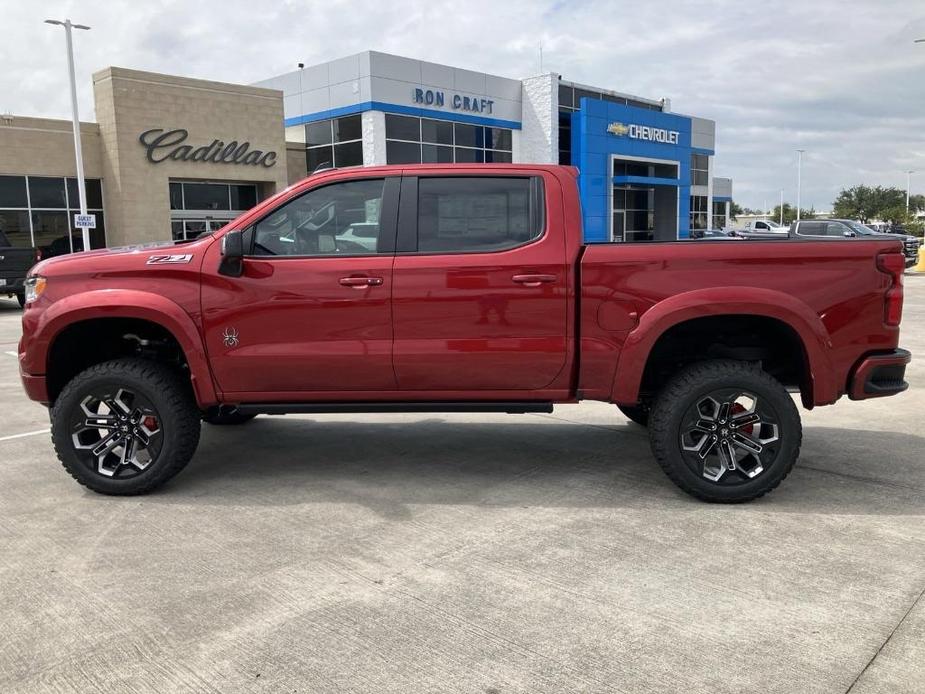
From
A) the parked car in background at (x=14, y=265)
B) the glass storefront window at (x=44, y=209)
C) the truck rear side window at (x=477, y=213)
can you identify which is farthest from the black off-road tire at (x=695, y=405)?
the glass storefront window at (x=44, y=209)

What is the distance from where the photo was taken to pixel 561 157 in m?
41.5

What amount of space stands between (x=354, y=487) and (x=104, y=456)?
5.10ft

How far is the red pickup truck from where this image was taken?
4.67m

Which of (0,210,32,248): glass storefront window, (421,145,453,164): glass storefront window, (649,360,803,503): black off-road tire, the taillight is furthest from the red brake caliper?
(421,145,453,164): glass storefront window

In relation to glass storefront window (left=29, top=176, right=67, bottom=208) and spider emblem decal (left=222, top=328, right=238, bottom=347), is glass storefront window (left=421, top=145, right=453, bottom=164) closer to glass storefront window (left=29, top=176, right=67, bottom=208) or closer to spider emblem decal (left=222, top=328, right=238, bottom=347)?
glass storefront window (left=29, top=176, right=67, bottom=208)

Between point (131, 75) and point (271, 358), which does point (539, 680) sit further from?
point (131, 75)

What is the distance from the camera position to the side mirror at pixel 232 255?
4.71 m

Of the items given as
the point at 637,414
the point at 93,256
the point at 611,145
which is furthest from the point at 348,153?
the point at 93,256

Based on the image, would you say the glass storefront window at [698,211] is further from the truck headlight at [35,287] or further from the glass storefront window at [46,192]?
the truck headlight at [35,287]

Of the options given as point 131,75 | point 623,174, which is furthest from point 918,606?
point 623,174

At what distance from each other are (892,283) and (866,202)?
9794 cm

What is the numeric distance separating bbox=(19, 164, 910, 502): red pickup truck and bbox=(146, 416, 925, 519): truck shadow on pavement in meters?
0.45

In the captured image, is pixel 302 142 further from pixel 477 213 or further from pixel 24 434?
pixel 477 213

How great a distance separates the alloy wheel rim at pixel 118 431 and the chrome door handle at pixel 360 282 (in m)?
1.42
